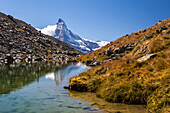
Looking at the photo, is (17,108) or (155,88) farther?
(155,88)

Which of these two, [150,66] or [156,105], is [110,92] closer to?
[156,105]

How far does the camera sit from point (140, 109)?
11.7 meters

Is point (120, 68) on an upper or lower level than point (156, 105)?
upper

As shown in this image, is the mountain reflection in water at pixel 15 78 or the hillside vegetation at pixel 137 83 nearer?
the hillside vegetation at pixel 137 83

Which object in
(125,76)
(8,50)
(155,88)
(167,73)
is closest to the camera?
(155,88)

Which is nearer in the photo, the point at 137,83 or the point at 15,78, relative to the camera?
the point at 137,83

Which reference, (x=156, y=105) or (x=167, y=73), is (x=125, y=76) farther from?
(x=156, y=105)

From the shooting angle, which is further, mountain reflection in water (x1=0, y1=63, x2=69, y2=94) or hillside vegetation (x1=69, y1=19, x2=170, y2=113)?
mountain reflection in water (x1=0, y1=63, x2=69, y2=94)

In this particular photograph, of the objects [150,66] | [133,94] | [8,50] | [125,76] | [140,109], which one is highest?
[8,50]

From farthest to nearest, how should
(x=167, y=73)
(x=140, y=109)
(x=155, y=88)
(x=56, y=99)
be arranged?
(x=56, y=99) < (x=167, y=73) < (x=155, y=88) < (x=140, y=109)

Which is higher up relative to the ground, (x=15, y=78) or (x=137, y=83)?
(x=15, y=78)

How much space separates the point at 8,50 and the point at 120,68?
6396 cm

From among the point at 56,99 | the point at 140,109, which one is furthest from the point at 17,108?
the point at 140,109

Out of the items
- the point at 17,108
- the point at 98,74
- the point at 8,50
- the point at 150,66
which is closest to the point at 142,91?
the point at 150,66
